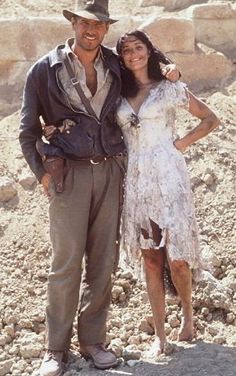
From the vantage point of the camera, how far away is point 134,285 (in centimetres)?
475

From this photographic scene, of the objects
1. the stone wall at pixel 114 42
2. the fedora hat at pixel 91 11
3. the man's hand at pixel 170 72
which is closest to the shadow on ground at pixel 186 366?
the man's hand at pixel 170 72

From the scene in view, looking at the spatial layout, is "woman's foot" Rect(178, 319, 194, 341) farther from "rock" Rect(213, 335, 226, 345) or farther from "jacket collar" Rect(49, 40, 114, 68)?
"jacket collar" Rect(49, 40, 114, 68)

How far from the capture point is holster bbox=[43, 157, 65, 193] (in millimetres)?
3643

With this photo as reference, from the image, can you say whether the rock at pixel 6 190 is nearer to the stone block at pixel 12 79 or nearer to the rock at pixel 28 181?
the rock at pixel 28 181

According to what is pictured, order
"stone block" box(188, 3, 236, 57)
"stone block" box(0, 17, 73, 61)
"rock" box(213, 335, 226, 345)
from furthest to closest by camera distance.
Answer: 1. "stone block" box(188, 3, 236, 57)
2. "stone block" box(0, 17, 73, 61)
3. "rock" box(213, 335, 226, 345)

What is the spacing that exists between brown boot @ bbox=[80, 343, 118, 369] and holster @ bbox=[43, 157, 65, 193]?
2.82 feet

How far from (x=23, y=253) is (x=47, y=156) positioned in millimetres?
1449

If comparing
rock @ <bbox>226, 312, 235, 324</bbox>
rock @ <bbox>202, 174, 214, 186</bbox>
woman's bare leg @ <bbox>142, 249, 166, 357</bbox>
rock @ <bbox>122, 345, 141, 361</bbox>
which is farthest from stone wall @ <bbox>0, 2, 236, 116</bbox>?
rock @ <bbox>122, 345, 141, 361</bbox>

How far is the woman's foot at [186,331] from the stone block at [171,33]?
297 centimetres

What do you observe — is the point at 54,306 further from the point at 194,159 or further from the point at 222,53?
the point at 222,53

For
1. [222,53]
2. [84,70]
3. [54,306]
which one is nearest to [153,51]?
[84,70]

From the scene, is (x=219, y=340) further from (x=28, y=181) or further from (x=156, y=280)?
(x=28, y=181)

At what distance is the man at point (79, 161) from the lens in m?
3.62

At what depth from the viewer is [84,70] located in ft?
12.0
